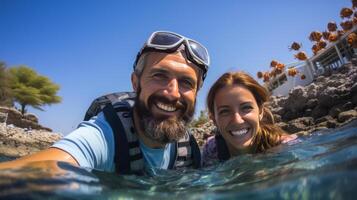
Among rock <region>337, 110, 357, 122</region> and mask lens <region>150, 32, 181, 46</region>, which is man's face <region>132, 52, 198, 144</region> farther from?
rock <region>337, 110, 357, 122</region>

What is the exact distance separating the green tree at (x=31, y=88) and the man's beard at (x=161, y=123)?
3175 cm

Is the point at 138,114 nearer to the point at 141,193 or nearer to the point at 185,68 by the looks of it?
the point at 185,68

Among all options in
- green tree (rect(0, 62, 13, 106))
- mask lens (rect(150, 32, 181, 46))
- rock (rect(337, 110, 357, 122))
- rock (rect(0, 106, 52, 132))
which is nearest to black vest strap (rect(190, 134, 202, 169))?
mask lens (rect(150, 32, 181, 46))

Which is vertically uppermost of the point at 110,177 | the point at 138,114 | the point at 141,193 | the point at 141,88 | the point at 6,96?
the point at 6,96

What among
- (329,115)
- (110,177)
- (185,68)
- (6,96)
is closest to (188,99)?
(185,68)

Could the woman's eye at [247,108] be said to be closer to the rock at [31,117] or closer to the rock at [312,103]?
the rock at [312,103]

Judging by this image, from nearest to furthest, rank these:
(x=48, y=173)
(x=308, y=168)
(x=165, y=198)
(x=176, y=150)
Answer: (x=48, y=173) → (x=165, y=198) → (x=308, y=168) → (x=176, y=150)

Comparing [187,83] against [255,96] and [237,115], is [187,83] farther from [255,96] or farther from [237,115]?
[255,96]

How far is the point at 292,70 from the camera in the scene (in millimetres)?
28516

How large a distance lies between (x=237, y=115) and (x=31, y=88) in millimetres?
32735

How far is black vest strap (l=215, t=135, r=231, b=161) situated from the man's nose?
1589 mm

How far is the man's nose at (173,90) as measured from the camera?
10.3 feet

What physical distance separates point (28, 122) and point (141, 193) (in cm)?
2614

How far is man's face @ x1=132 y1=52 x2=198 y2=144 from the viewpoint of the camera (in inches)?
120
